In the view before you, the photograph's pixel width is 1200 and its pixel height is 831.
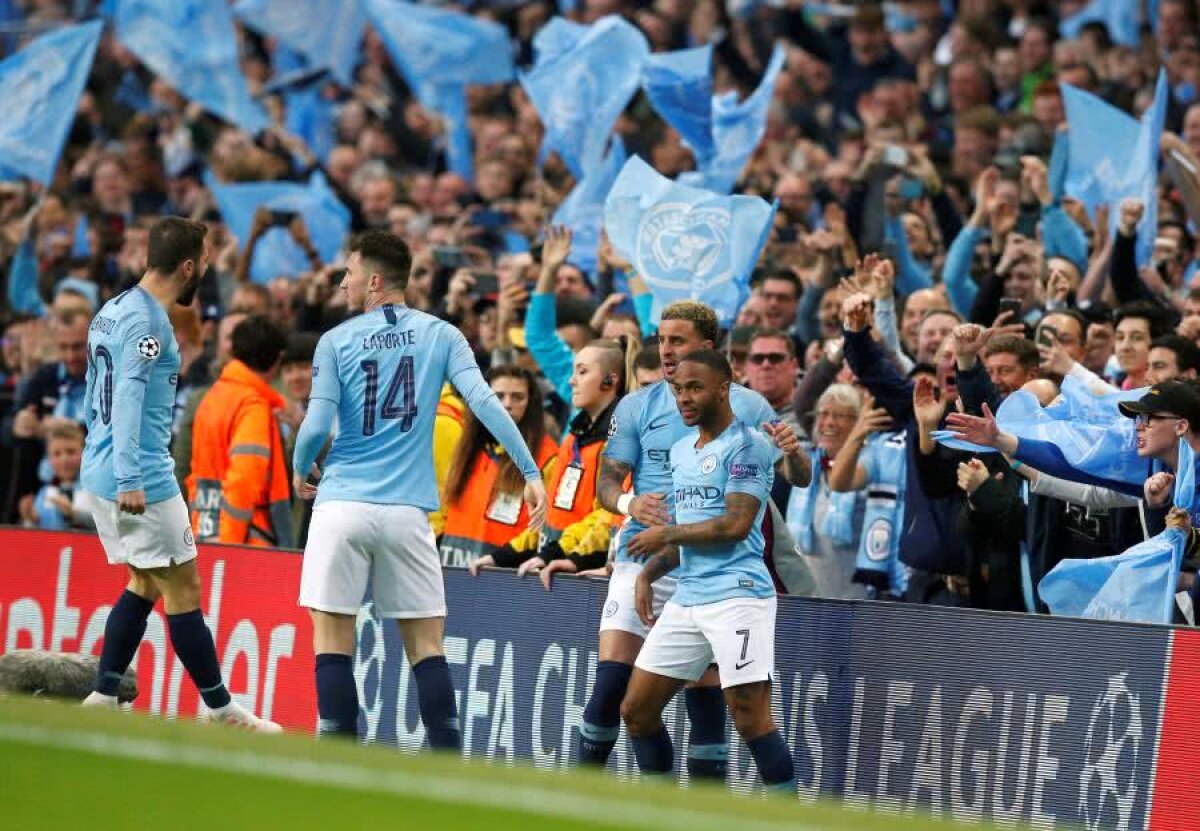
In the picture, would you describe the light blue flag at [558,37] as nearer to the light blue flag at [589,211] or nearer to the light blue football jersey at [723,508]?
the light blue flag at [589,211]

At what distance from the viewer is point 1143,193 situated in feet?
41.6

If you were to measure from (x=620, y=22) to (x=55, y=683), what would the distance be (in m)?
6.42

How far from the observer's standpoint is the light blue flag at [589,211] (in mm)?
14680

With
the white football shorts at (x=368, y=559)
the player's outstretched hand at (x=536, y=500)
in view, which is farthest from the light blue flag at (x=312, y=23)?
the player's outstretched hand at (x=536, y=500)

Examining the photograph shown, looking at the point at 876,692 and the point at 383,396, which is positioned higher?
the point at 383,396

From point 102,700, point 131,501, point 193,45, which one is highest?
point 193,45

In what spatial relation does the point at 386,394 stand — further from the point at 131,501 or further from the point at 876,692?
the point at 876,692

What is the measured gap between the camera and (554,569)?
10758 millimetres

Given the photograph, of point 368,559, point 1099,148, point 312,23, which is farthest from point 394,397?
point 312,23

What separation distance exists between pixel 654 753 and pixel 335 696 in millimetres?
1366

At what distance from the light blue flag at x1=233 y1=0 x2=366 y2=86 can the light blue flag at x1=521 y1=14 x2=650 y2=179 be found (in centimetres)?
535

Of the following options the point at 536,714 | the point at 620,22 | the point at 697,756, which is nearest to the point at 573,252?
the point at 620,22

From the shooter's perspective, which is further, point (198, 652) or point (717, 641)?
point (198, 652)

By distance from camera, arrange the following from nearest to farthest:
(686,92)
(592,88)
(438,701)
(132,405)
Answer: (438,701)
(132,405)
(686,92)
(592,88)
